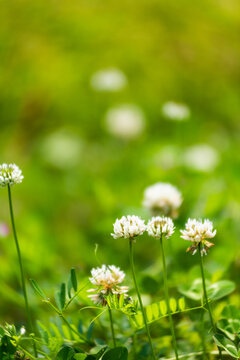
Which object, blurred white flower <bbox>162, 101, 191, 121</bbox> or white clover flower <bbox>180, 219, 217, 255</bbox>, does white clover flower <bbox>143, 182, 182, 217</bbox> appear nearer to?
blurred white flower <bbox>162, 101, 191, 121</bbox>

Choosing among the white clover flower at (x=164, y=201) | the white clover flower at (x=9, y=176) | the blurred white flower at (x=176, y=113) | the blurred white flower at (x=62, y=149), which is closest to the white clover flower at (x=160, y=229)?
the white clover flower at (x=9, y=176)

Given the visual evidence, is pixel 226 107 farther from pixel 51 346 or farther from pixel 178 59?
pixel 51 346

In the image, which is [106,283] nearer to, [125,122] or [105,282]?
[105,282]

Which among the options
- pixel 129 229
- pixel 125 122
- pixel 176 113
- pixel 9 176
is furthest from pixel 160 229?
pixel 125 122

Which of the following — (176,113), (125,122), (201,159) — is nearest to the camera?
(176,113)

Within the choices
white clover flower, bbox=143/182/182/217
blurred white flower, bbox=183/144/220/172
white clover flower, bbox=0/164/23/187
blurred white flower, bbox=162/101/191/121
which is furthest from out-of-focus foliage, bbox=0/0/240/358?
white clover flower, bbox=0/164/23/187

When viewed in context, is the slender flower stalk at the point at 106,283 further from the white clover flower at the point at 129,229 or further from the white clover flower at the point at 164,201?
the white clover flower at the point at 164,201
